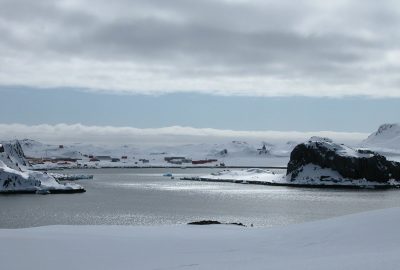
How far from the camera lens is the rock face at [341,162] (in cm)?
16850

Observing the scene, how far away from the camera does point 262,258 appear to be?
52.6 ft

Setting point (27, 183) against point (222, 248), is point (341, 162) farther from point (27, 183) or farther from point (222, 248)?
point (222, 248)

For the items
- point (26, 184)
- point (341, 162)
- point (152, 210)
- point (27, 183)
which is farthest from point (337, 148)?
point (152, 210)

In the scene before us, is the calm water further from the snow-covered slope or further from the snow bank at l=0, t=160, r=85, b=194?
the snow-covered slope

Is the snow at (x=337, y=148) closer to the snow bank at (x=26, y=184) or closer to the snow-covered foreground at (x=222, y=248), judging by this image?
the snow bank at (x=26, y=184)

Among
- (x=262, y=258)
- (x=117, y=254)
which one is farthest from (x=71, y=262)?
(x=262, y=258)

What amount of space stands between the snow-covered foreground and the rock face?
501ft

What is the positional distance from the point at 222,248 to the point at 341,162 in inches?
6186

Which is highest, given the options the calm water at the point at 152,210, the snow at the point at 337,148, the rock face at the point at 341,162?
the snow at the point at 337,148

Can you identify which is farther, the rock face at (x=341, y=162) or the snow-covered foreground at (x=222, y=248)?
the rock face at (x=341, y=162)

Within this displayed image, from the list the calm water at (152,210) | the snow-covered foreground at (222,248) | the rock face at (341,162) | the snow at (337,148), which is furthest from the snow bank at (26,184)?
the snow-covered foreground at (222,248)

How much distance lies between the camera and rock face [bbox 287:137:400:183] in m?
168

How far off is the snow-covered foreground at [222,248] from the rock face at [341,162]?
152600 millimetres

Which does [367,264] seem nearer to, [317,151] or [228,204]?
[228,204]
